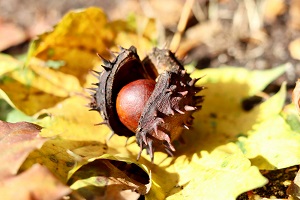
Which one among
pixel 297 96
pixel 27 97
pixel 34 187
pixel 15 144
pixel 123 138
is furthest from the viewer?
pixel 27 97

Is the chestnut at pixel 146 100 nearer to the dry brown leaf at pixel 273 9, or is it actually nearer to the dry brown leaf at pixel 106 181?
the dry brown leaf at pixel 106 181

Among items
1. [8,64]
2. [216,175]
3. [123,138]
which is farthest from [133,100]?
[8,64]

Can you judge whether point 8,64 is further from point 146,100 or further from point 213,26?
point 213,26

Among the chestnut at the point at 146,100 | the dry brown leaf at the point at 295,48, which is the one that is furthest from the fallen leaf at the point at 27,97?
the dry brown leaf at the point at 295,48

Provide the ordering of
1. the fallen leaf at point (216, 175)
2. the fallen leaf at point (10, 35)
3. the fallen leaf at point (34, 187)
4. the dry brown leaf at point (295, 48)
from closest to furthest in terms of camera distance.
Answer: the fallen leaf at point (34, 187) < the fallen leaf at point (216, 175) < the dry brown leaf at point (295, 48) < the fallen leaf at point (10, 35)

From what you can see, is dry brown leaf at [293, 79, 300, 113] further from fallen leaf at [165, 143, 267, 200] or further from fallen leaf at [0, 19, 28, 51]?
fallen leaf at [0, 19, 28, 51]

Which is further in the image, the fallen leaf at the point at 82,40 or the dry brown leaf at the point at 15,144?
the fallen leaf at the point at 82,40
